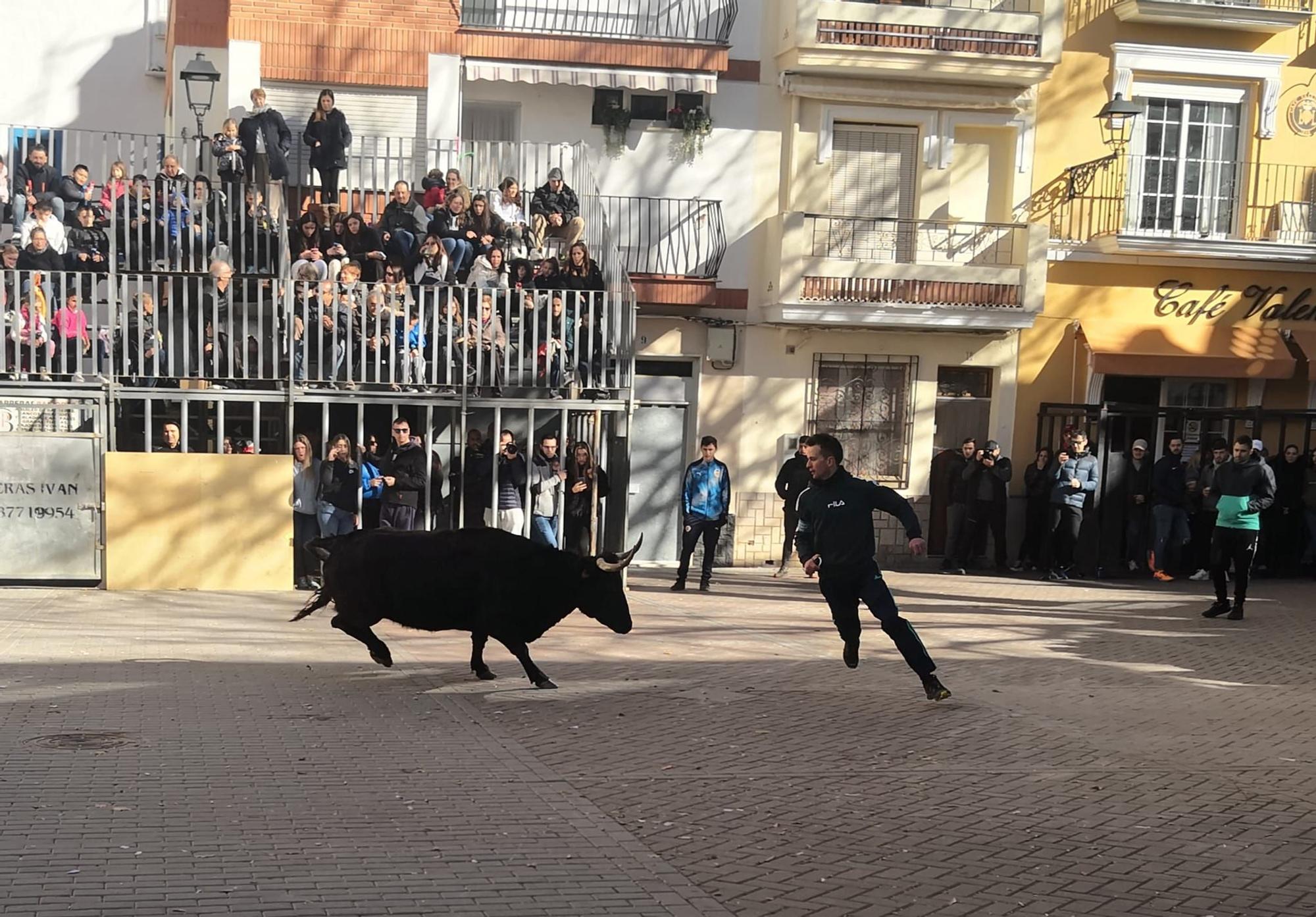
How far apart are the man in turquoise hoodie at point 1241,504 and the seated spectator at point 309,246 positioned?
32.3ft

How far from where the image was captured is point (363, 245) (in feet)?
55.5

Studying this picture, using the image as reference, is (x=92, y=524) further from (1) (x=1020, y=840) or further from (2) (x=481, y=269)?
(1) (x=1020, y=840)

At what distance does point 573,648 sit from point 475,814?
5401 mm

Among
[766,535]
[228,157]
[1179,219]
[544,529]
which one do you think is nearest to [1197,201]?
[1179,219]

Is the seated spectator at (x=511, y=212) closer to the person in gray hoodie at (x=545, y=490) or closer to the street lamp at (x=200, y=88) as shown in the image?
the person in gray hoodie at (x=545, y=490)

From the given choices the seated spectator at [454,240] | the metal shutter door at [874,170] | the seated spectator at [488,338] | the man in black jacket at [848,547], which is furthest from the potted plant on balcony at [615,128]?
the man in black jacket at [848,547]

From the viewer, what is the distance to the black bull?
9992 millimetres

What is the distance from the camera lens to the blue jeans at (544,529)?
16.3m

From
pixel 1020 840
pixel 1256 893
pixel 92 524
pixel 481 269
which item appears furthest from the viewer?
pixel 481 269

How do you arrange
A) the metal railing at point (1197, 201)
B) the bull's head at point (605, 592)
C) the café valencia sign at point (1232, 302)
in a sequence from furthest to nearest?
the café valencia sign at point (1232, 302) → the metal railing at point (1197, 201) → the bull's head at point (605, 592)

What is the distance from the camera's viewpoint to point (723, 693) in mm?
10391

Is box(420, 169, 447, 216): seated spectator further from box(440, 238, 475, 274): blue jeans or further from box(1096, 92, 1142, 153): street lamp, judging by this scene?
box(1096, 92, 1142, 153): street lamp

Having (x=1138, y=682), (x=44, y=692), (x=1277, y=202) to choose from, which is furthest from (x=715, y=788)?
(x=1277, y=202)

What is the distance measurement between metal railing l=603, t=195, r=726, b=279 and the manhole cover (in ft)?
43.8
